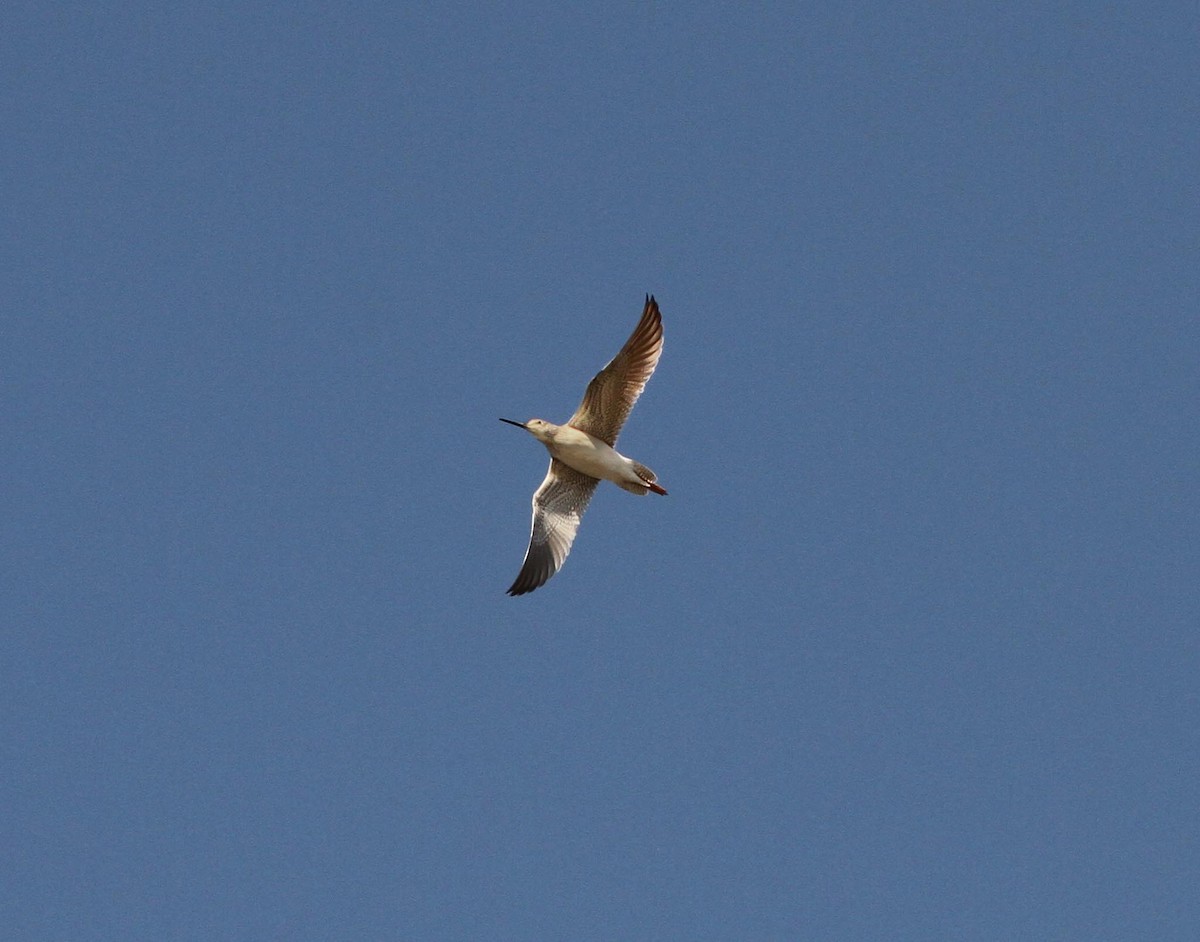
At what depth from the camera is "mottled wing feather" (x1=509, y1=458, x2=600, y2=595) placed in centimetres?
2994

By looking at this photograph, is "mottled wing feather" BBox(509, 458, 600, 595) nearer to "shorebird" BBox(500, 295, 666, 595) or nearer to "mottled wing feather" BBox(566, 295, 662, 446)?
"shorebird" BBox(500, 295, 666, 595)

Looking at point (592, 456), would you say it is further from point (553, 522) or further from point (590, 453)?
point (553, 522)

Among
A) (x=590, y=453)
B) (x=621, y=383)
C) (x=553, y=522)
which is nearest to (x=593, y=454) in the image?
(x=590, y=453)

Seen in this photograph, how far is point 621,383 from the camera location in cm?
2834

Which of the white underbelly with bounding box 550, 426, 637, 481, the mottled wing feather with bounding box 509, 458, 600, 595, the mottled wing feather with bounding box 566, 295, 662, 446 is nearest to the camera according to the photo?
the mottled wing feather with bounding box 566, 295, 662, 446

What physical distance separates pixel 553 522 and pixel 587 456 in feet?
5.89

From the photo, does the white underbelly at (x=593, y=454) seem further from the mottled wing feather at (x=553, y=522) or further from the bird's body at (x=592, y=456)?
the mottled wing feather at (x=553, y=522)

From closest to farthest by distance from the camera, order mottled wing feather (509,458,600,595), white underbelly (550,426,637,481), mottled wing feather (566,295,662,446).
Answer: mottled wing feather (566,295,662,446)
white underbelly (550,426,637,481)
mottled wing feather (509,458,600,595)

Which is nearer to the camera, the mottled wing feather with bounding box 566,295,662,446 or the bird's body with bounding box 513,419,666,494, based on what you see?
the mottled wing feather with bounding box 566,295,662,446

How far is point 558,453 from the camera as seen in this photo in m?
29.3

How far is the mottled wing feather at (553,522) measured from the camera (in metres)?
29.9

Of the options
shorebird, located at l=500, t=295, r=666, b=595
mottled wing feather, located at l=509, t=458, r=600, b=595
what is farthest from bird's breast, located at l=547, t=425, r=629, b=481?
mottled wing feather, located at l=509, t=458, r=600, b=595

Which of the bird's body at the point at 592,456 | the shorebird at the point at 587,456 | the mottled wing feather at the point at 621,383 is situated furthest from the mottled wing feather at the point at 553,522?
the mottled wing feather at the point at 621,383

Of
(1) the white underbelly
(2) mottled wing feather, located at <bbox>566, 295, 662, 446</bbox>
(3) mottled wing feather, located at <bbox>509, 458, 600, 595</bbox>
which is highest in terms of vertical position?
(2) mottled wing feather, located at <bbox>566, 295, 662, 446</bbox>
